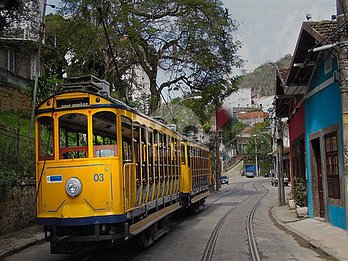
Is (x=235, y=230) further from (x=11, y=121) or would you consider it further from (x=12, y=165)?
(x=11, y=121)

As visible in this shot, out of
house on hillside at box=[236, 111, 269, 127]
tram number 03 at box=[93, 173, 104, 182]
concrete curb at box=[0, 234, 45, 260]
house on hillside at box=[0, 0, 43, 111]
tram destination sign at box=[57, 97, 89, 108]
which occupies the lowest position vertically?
concrete curb at box=[0, 234, 45, 260]

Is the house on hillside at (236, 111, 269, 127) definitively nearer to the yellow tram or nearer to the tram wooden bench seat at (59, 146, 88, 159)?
the yellow tram

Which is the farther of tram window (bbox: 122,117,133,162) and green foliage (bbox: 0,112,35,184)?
green foliage (bbox: 0,112,35,184)

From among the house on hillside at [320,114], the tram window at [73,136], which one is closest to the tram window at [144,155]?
the tram window at [73,136]

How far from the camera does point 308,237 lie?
1279 centimetres

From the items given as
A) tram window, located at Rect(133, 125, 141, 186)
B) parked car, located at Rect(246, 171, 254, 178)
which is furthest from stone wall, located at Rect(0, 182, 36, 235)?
parked car, located at Rect(246, 171, 254, 178)

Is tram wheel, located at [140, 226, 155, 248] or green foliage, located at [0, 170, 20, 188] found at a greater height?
green foliage, located at [0, 170, 20, 188]

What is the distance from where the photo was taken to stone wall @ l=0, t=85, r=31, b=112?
81.6ft

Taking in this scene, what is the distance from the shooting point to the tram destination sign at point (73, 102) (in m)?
9.44

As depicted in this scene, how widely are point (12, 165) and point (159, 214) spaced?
5.49m

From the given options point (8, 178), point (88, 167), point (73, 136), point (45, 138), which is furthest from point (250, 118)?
point (88, 167)

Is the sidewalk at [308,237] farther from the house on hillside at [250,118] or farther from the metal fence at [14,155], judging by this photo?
the house on hillside at [250,118]

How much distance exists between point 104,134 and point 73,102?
36.7 inches

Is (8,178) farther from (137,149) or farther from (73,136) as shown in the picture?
(137,149)
